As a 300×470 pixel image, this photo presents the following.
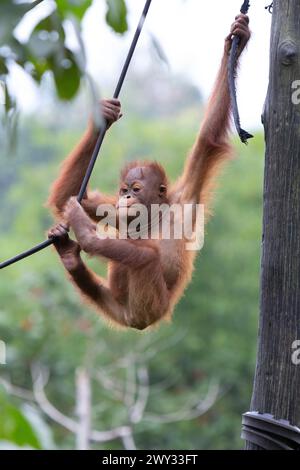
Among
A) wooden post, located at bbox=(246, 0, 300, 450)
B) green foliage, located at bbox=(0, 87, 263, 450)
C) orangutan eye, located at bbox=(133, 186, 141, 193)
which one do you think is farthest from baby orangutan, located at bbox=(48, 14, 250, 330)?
green foliage, located at bbox=(0, 87, 263, 450)

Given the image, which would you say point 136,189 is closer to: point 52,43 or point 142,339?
point 52,43

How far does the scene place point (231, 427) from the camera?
1512cm

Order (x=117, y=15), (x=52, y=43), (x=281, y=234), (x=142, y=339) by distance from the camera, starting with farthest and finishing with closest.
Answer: (x=142, y=339)
(x=281, y=234)
(x=117, y=15)
(x=52, y=43)

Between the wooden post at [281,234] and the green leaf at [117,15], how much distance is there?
1.06 meters

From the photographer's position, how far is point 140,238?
12.6 ft

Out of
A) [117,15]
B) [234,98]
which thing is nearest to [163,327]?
[234,98]

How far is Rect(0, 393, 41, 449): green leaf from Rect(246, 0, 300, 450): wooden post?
106 centimetres

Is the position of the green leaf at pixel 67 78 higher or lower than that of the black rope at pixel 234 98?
lower

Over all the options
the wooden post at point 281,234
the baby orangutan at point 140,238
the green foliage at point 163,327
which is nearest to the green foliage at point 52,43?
the wooden post at point 281,234

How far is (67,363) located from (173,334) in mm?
2707

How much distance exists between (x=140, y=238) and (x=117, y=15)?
2678mm

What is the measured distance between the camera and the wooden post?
7.12 ft

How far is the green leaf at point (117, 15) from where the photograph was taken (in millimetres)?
1150

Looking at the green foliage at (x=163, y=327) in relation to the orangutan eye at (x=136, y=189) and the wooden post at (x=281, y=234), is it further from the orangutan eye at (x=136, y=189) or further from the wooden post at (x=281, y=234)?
the wooden post at (x=281, y=234)
